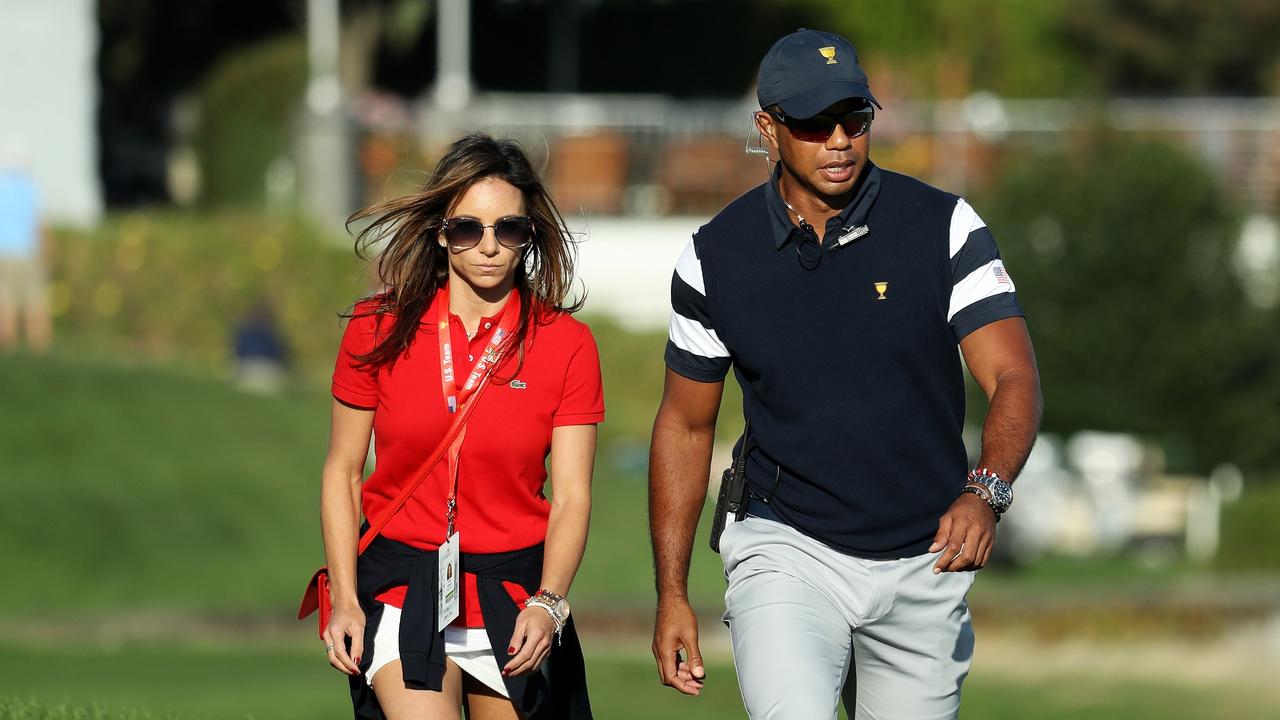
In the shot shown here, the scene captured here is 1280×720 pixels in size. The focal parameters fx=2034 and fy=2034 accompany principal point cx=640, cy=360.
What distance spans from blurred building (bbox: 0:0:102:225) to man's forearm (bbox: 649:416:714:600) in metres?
25.1

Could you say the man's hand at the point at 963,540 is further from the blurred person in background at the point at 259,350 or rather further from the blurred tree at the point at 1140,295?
the blurred tree at the point at 1140,295

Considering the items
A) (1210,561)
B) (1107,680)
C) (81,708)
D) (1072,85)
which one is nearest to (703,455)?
(81,708)

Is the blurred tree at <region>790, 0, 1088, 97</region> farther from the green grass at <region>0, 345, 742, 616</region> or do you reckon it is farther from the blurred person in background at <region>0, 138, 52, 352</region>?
the blurred person in background at <region>0, 138, 52, 352</region>

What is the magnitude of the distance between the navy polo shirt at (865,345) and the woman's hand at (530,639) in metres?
0.75

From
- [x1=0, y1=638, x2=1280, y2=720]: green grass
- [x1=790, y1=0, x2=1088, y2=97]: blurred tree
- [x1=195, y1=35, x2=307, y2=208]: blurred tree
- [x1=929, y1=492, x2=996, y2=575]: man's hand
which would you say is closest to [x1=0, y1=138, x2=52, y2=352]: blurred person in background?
[x1=195, y1=35, x2=307, y2=208]: blurred tree

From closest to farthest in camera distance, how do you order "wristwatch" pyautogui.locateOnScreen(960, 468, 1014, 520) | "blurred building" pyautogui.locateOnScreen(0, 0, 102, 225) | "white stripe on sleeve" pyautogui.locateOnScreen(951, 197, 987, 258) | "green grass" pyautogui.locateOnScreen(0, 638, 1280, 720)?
"wristwatch" pyautogui.locateOnScreen(960, 468, 1014, 520)
"white stripe on sleeve" pyautogui.locateOnScreen(951, 197, 987, 258)
"green grass" pyautogui.locateOnScreen(0, 638, 1280, 720)
"blurred building" pyautogui.locateOnScreen(0, 0, 102, 225)

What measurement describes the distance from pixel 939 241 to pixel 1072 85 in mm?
42154

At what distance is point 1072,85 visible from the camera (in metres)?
45.9

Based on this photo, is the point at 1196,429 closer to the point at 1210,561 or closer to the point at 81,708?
the point at 1210,561

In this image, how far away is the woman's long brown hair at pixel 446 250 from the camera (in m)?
5.17

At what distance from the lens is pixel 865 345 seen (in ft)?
16.7

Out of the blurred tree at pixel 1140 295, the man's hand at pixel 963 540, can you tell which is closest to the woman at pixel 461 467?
the man's hand at pixel 963 540

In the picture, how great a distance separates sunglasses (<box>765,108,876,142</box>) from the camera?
5211mm

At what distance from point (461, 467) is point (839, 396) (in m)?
0.96
